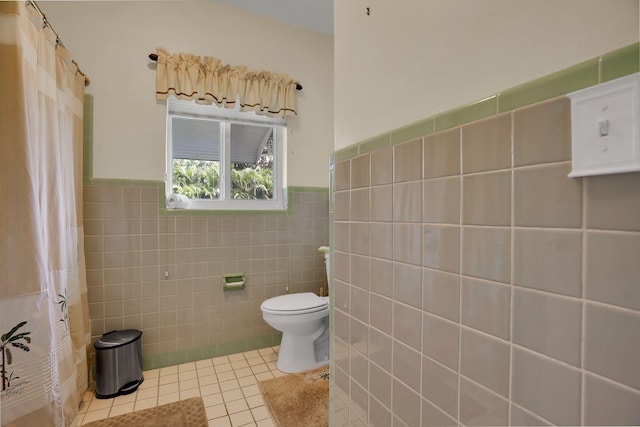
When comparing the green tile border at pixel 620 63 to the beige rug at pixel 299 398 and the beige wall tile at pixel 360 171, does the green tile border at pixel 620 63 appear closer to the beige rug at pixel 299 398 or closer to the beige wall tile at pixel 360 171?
the beige wall tile at pixel 360 171

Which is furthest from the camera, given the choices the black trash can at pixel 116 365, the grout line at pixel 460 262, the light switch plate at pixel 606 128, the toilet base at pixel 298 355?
the toilet base at pixel 298 355

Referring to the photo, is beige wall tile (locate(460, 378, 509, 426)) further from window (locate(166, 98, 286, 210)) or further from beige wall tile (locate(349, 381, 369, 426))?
window (locate(166, 98, 286, 210))

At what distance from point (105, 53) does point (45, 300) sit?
159 cm

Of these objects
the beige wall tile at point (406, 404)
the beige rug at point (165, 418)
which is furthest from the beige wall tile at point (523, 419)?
the beige rug at point (165, 418)

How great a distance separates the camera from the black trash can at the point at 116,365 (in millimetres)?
1741

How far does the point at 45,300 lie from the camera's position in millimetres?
1171

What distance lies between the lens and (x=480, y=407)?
0.53 metres

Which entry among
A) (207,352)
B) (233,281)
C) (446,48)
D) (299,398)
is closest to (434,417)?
(446,48)

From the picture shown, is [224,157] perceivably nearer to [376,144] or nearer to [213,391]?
[213,391]

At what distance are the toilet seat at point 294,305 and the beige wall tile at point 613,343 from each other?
1649 millimetres

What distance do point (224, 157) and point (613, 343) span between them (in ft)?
7.73

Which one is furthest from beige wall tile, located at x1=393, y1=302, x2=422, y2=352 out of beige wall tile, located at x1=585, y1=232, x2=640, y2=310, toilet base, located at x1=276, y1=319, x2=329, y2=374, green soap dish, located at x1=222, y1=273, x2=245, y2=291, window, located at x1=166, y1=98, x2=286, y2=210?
window, located at x1=166, y1=98, x2=286, y2=210

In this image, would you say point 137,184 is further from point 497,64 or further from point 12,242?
point 497,64

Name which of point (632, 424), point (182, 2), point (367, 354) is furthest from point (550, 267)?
point (182, 2)
